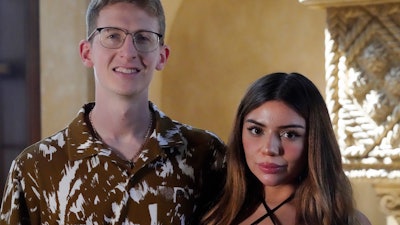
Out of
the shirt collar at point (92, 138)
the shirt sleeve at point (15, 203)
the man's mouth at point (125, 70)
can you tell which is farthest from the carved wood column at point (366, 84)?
the shirt sleeve at point (15, 203)

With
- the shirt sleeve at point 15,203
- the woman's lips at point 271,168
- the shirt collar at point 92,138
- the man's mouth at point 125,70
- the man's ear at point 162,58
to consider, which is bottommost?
the shirt sleeve at point 15,203

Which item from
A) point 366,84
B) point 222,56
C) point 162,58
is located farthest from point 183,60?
point 162,58

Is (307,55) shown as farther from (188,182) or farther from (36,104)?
(188,182)

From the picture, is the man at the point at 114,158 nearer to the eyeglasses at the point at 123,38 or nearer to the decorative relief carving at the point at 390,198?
the eyeglasses at the point at 123,38

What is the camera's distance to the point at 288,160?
1803 mm

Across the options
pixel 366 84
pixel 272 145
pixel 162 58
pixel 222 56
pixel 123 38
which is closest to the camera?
pixel 272 145

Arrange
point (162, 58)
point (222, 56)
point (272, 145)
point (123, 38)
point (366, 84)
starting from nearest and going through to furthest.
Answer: point (272, 145) → point (123, 38) → point (162, 58) → point (366, 84) → point (222, 56)

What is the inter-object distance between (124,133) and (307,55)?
1933mm

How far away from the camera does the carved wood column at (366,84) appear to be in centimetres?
257

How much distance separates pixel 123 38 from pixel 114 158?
291mm

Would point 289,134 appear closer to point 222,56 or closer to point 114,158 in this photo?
point 114,158

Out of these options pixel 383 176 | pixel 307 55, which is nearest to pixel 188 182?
pixel 383 176

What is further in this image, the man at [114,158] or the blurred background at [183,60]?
the blurred background at [183,60]

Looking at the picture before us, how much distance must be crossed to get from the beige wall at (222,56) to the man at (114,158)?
1.50 metres
